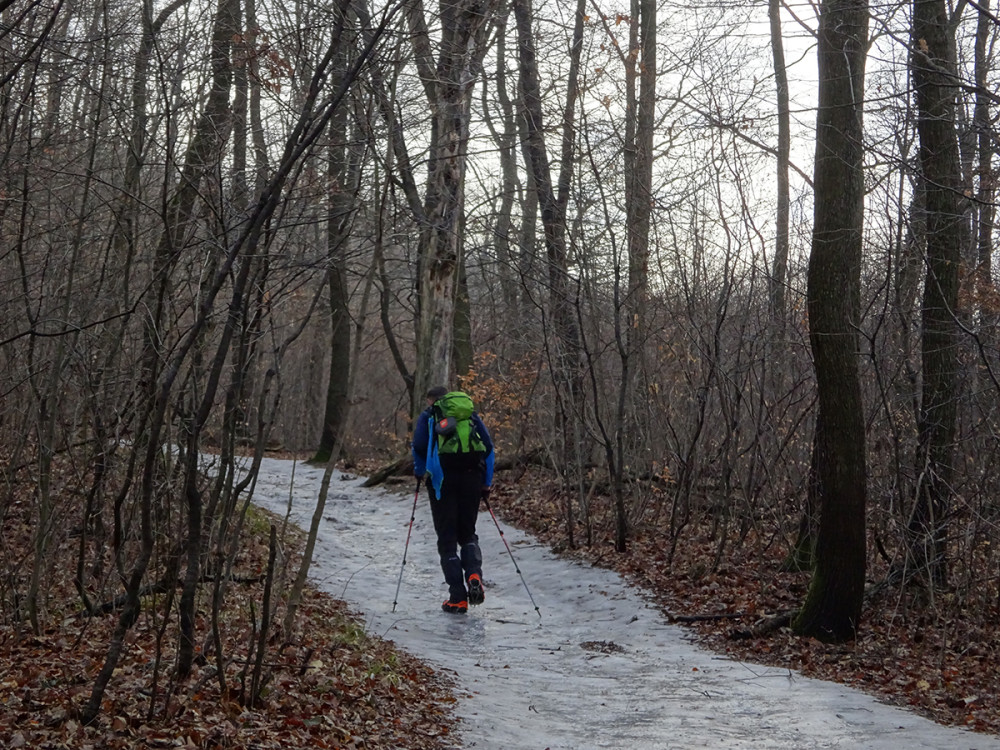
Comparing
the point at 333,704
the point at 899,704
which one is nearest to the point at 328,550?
the point at 333,704

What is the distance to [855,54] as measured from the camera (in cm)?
833

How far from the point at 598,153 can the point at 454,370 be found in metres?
6.73

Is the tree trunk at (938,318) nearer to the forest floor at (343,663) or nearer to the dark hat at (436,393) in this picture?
the forest floor at (343,663)

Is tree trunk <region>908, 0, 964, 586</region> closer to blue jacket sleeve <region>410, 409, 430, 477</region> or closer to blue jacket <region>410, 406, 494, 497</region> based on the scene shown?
blue jacket <region>410, 406, 494, 497</region>

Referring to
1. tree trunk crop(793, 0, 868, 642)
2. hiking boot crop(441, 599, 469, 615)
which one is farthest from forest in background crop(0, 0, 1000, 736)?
hiking boot crop(441, 599, 469, 615)

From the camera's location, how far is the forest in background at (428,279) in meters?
5.98

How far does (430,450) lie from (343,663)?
9.94 feet

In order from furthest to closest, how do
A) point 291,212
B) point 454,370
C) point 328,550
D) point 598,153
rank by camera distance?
point 454,370
point 598,153
point 328,550
point 291,212

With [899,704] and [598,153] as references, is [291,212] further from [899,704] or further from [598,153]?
[598,153]

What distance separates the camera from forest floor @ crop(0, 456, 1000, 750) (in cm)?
496

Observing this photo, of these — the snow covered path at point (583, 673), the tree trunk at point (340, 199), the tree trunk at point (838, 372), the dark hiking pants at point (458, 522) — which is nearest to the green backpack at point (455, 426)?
the dark hiking pants at point (458, 522)

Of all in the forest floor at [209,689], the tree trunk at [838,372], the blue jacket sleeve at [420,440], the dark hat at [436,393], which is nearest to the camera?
the forest floor at [209,689]

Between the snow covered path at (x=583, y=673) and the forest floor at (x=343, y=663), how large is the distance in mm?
315

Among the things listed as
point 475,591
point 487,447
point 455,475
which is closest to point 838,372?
point 487,447
